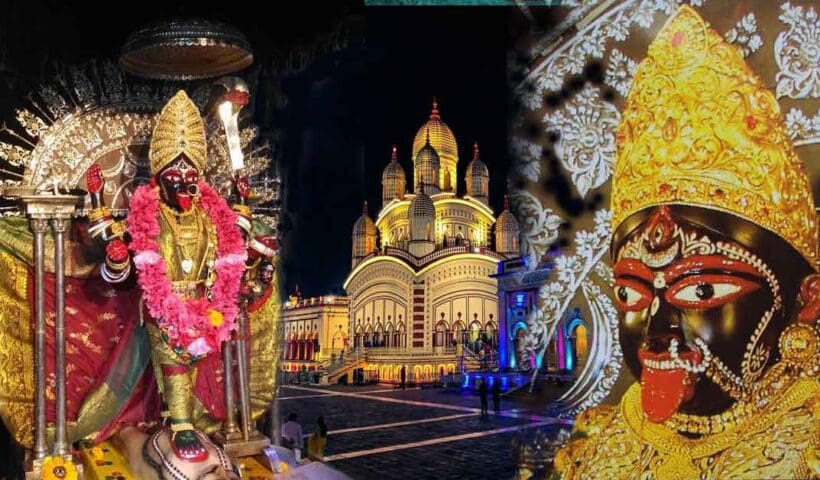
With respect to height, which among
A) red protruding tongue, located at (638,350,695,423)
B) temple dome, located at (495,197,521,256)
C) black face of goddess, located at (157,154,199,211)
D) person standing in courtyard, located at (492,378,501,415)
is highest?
temple dome, located at (495,197,521,256)

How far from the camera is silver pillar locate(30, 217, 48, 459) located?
10.1 ft

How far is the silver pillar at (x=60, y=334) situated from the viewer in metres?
3.10

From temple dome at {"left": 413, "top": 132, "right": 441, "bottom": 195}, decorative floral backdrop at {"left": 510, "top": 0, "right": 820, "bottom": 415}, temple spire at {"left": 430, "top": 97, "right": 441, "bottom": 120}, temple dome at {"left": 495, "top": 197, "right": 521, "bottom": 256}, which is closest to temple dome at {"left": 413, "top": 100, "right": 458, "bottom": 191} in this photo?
temple spire at {"left": 430, "top": 97, "right": 441, "bottom": 120}

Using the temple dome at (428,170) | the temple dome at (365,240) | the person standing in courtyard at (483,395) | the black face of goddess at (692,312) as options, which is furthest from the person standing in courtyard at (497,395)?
the black face of goddess at (692,312)

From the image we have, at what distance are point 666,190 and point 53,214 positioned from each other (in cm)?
301

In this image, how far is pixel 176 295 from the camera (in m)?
3.07

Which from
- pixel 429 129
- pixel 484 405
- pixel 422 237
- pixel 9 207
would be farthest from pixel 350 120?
pixel 422 237

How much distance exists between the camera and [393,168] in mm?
6969

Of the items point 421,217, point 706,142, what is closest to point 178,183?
point 706,142

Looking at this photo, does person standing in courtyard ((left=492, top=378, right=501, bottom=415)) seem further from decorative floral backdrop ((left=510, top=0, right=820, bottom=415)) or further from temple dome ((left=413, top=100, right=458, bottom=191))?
decorative floral backdrop ((left=510, top=0, right=820, bottom=415))

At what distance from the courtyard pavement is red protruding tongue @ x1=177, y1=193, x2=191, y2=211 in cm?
243

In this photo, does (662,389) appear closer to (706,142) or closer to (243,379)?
(706,142)

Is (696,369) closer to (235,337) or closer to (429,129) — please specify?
(235,337)

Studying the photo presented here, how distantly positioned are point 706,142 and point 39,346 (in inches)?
132
